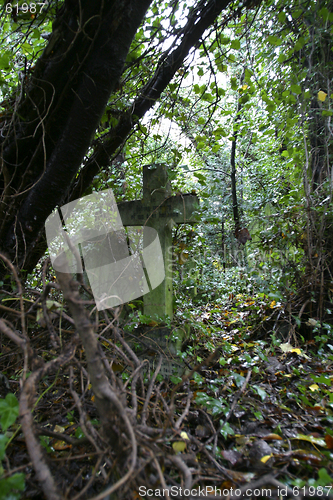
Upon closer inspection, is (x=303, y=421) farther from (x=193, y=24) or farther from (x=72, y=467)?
(x=193, y=24)

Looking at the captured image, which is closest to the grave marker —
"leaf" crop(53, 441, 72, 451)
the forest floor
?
the forest floor

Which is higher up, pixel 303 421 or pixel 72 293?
pixel 72 293

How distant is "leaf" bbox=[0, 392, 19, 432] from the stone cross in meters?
→ 1.79

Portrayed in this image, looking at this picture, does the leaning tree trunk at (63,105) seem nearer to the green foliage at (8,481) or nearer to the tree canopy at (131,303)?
the tree canopy at (131,303)

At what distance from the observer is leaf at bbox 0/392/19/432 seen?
81 cm

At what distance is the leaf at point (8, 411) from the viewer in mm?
808

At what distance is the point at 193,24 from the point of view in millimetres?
1984

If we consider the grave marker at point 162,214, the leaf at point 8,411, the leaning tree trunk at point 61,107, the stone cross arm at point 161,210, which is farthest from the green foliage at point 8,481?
the stone cross arm at point 161,210

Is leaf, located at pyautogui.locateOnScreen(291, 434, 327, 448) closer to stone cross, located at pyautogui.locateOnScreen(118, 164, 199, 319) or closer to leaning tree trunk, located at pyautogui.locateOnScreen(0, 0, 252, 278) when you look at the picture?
stone cross, located at pyautogui.locateOnScreen(118, 164, 199, 319)

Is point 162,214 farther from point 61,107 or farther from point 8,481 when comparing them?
point 8,481

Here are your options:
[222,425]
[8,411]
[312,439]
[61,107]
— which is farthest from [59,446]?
[61,107]

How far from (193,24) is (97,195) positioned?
168 centimetres

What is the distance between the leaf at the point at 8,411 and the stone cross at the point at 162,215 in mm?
1795

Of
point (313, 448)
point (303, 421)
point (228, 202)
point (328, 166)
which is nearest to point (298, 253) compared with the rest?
point (328, 166)
